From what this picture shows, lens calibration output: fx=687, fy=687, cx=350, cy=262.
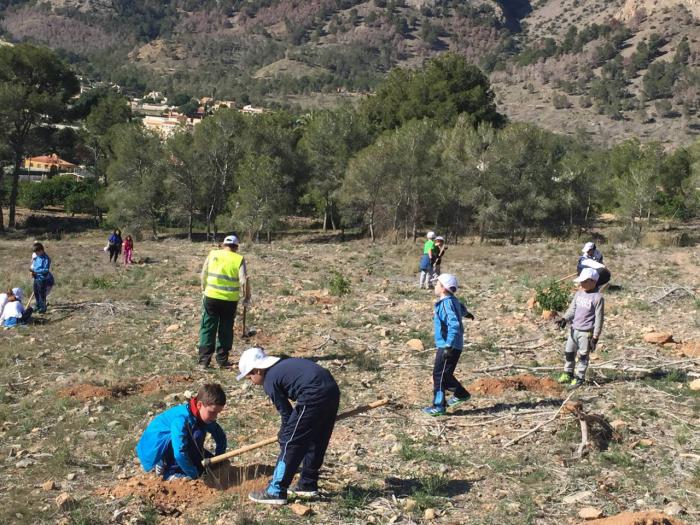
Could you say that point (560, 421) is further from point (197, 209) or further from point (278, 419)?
point (197, 209)

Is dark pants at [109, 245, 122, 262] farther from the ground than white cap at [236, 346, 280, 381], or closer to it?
closer to it

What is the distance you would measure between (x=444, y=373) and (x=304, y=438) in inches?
98.1

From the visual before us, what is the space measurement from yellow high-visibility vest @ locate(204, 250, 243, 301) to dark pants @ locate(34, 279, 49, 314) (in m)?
6.22

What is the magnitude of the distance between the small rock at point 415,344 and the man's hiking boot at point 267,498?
5250mm

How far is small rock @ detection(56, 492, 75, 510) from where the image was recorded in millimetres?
5457

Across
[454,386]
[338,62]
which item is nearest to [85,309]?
[454,386]

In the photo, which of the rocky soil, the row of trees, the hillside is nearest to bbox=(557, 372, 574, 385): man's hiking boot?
the rocky soil

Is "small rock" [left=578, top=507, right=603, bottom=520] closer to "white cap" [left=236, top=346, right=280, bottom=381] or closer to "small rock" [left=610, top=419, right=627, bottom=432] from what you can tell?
"small rock" [left=610, top=419, right=627, bottom=432]

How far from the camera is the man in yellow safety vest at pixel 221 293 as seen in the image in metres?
9.01

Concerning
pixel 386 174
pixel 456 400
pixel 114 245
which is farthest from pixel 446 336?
pixel 386 174

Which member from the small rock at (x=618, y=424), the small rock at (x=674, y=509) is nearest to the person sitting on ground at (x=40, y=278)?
the small rock at (x=618, y=424)

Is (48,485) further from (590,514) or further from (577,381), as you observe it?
(577,381)

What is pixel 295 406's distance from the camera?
5305mm

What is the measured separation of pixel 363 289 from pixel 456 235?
1930cm
